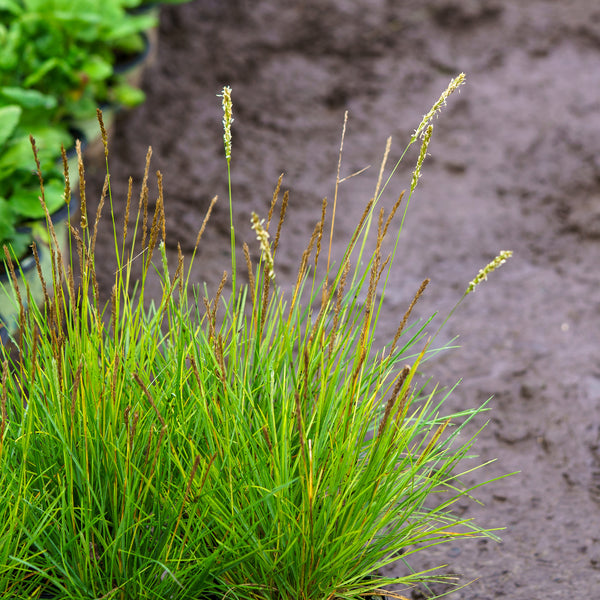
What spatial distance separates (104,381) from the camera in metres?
1.48

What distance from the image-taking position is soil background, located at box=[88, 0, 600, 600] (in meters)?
2.24

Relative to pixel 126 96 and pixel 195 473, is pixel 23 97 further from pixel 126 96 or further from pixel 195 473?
pixel 195 473

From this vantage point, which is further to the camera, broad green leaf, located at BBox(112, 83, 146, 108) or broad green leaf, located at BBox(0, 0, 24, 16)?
broad green leaf, located at BBox(112, 83, 146, 108)

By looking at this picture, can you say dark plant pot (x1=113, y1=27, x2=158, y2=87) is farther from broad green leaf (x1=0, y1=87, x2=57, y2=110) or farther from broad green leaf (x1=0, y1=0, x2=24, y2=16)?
broad green leaf (x1=0, y1=87, x2=57, y2=110)

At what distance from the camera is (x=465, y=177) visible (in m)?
3.64

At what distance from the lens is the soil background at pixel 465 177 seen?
224 cm

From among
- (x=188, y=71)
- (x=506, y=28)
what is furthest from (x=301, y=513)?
(x=506, y=28)

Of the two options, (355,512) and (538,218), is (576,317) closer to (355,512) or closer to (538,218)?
(538,218)

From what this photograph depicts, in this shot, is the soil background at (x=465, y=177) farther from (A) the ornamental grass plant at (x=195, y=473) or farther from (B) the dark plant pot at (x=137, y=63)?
(A) the ornamental grass plant at (x=195, y=473)

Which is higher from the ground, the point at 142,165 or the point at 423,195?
the point at 142,165

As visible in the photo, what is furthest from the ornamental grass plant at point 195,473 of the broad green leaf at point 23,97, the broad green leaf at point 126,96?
the broad green leaf at point 126,96

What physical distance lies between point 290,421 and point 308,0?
3.91 m

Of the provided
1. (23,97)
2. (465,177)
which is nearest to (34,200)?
(23,97)

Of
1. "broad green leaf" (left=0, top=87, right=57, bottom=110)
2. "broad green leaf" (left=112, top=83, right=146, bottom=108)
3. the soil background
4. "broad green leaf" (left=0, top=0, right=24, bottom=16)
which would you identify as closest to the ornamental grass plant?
the soil background
